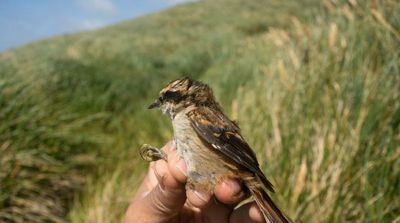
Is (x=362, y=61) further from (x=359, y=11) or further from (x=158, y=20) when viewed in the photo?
(x=158, y=20)

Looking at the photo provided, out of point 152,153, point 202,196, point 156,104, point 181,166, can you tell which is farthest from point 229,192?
point 156,104

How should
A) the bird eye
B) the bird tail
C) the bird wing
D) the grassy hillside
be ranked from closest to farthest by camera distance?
the bird tail, the bird wing, the bird eye, the grassy hillside

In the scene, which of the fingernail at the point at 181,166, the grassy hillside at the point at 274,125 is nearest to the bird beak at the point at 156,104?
the fingernail at the point at 181,166

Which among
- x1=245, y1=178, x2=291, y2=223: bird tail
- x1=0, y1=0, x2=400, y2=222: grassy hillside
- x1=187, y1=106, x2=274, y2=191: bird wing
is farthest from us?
x1=0, y1=0, x2=400, y2=222: grassy hillside

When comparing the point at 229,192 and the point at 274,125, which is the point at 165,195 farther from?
the point at 274,125

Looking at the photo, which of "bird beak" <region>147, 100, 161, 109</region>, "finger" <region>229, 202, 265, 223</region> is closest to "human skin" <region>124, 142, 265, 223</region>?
"finger" <region>229, 202, 265, 223</region>

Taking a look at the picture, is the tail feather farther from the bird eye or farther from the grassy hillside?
the grassy hillside

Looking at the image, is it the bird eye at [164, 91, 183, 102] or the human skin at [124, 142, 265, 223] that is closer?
the human skin at [124, 142, 265, 223]

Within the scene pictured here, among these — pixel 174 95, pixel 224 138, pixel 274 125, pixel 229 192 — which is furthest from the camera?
pixel 274 125

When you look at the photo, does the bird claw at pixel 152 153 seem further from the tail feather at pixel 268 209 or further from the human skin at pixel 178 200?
the tail feather at pixel 268 209
